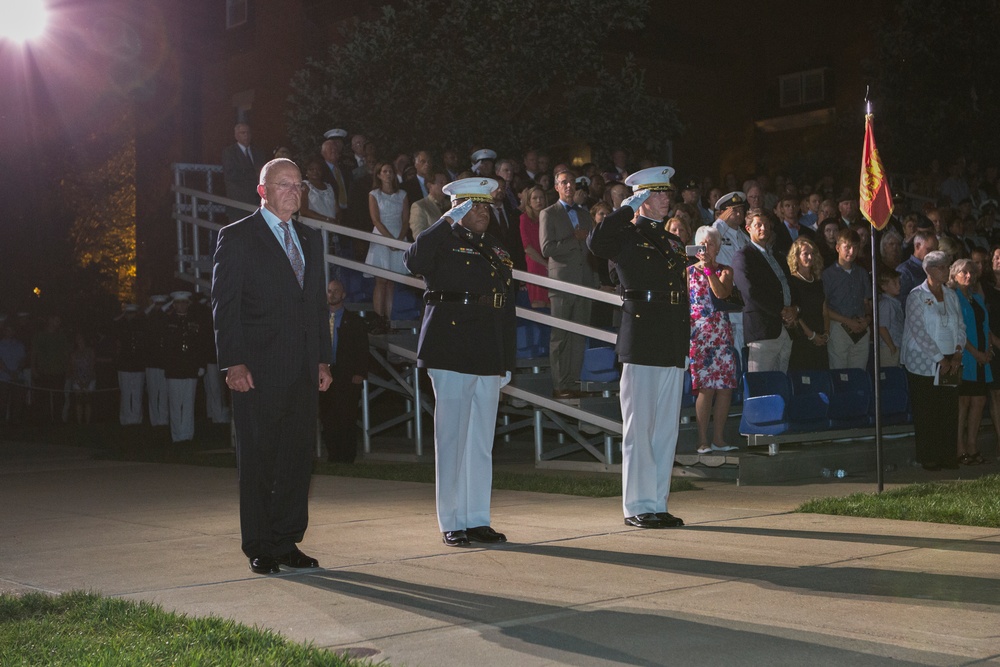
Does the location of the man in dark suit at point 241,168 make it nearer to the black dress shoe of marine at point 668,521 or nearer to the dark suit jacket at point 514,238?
the dark suit jacket at point 514,238

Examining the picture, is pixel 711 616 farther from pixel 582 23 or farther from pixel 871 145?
pixel 582 23

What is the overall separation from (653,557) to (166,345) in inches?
473

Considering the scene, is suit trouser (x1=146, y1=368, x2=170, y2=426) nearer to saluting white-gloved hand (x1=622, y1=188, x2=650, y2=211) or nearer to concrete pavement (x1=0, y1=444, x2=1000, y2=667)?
concrete pavement (x1=0, y1=444, x2=1000, y2=667)

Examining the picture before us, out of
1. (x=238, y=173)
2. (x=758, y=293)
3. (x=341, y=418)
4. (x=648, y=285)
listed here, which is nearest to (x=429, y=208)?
(x=341, y=418)

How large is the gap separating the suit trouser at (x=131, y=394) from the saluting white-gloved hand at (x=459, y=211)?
1355 centimetres

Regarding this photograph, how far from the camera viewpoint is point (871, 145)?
10453 millimetres

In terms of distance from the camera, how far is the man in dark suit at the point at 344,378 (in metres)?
13.6

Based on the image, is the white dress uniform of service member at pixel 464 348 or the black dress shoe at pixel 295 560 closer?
the black dress shoe at pixel 295 560

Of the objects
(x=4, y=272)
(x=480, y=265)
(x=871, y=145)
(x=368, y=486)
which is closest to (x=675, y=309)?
(x=480, y=265)

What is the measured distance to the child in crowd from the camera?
1343 centimetres

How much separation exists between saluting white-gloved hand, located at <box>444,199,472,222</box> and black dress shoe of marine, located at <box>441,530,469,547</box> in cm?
188

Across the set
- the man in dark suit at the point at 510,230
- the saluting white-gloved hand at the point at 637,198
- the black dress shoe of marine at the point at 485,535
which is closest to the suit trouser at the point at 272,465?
the black dress shoe of marine at the point at 485,535

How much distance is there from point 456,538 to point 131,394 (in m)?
13.9

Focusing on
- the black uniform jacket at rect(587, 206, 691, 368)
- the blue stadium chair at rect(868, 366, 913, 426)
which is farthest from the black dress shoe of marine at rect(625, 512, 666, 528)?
the blue stadium chair at rect(868, 366, 913, 426)
